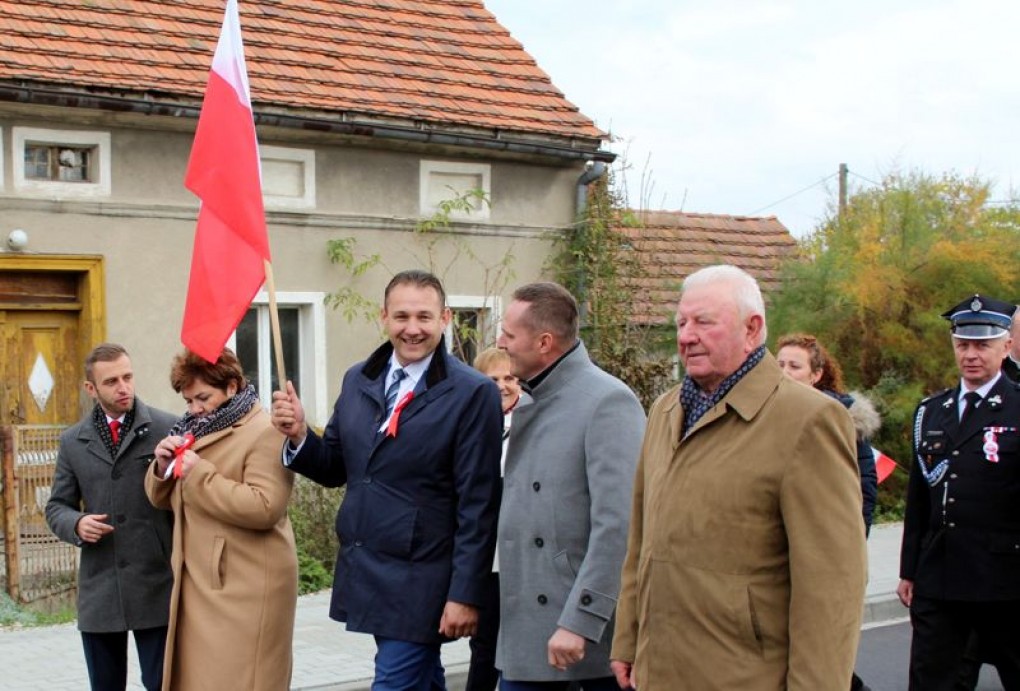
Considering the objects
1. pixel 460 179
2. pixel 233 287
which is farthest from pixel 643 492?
pixel 460 179

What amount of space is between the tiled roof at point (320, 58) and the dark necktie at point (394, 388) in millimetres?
7803

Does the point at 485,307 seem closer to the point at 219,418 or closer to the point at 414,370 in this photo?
the point at 219,418

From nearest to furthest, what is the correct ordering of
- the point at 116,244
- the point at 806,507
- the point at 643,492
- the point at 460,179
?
1. the point at 806,507
2. the point at 643,492
3. the point at 116,244
4. the point at 460,179

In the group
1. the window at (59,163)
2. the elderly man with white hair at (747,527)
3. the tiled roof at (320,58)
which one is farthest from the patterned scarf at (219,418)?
the window at (59,163)

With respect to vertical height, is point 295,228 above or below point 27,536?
above

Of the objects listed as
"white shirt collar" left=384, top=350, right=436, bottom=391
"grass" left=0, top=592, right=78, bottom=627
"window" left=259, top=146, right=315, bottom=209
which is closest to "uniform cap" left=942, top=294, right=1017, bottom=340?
"white shirt collar" left=384, top=350, right=436, bottom=391

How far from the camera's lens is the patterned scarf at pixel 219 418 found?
5930 mm

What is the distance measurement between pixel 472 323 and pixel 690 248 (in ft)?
19.3

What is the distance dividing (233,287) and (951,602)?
3.37 meters

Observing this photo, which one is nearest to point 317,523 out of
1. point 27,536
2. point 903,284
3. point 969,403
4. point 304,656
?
point 27,536

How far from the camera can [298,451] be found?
576cm

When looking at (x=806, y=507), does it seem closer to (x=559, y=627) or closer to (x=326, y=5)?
(x=559, y=627)

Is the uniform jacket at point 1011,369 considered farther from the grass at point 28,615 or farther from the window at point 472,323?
the window at point 472,323

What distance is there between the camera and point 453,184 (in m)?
15.6
